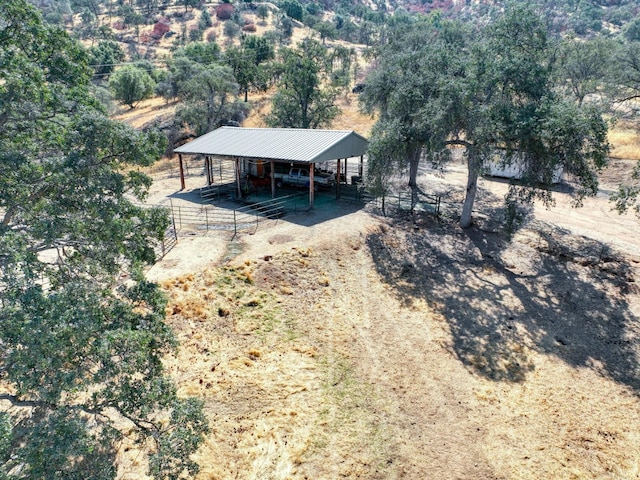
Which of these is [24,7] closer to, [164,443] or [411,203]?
[164,443]

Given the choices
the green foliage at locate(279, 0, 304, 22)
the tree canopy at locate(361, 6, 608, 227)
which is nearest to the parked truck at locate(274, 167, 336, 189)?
the tree canopy at locate(361, 6, 608, 227)

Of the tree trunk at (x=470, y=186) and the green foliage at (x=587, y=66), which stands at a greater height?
the green foliage at (x=587, y=66)

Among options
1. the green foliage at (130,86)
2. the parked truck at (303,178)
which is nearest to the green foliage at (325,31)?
the green foliage at (130,86)

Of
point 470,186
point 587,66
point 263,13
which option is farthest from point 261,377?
point 263,13

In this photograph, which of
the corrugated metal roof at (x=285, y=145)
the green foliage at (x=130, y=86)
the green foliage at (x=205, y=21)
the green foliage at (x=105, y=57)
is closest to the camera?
the corrugated metal roof at (x=285, y=145)

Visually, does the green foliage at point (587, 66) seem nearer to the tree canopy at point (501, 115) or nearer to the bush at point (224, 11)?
the tree canopy at point (501, 115)
